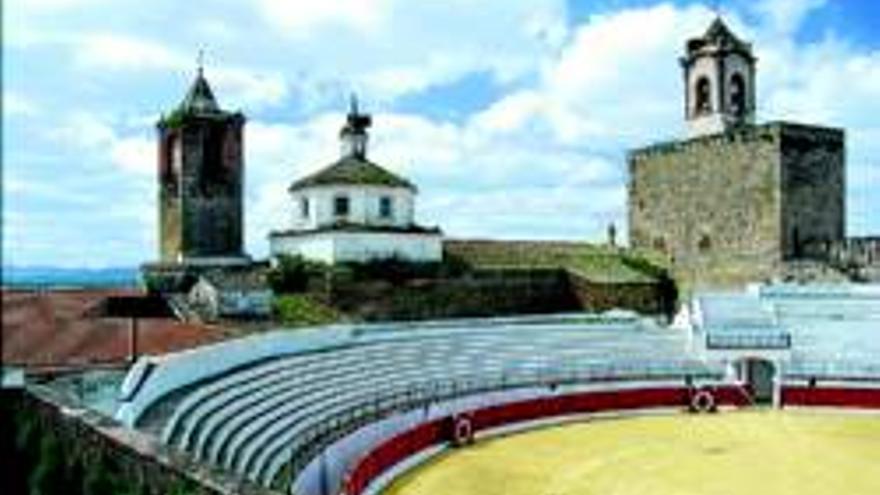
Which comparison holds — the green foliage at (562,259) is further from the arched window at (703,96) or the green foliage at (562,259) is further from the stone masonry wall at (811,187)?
the arched window at (703,96)

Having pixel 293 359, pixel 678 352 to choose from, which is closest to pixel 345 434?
pixel 293 359

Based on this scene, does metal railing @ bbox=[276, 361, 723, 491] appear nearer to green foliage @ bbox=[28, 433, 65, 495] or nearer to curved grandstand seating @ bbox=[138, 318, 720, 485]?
curved grandstand seating @ bbox=[138, 318, 720, 485]

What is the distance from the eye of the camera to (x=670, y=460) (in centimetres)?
2905

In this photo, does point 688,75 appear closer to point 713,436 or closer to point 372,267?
point 372,267

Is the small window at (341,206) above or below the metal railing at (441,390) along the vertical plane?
above

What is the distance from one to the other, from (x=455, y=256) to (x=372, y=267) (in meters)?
4.89

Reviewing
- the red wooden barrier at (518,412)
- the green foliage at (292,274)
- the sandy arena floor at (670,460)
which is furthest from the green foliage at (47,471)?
the green foliage at (292,274)

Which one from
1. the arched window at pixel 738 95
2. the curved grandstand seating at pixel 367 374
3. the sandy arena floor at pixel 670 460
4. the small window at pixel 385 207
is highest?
the arched window at pixel 738 95

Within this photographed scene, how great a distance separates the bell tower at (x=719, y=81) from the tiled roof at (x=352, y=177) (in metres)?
14.3

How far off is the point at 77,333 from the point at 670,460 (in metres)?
13.3

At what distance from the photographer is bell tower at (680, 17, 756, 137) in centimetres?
5522

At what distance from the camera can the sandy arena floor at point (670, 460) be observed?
2559 centimetres

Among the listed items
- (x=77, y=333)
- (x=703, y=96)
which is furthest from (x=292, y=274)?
(x=703, y=96)

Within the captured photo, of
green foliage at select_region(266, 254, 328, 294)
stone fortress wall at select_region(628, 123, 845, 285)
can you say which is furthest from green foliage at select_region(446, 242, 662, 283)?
green foliage at select_region(266, 254, 328, 294)
